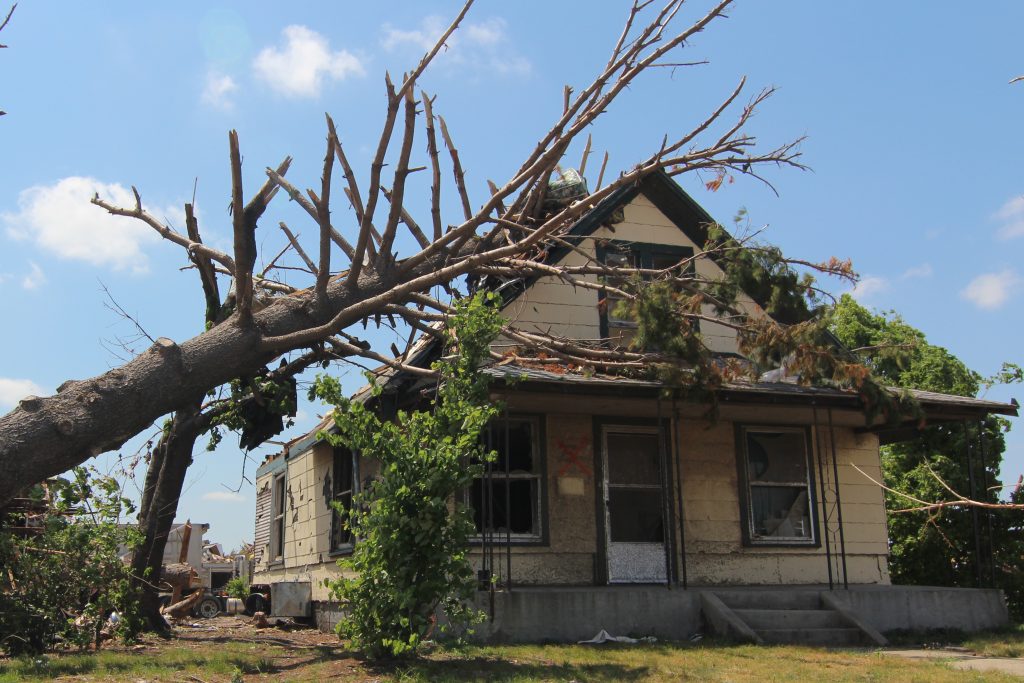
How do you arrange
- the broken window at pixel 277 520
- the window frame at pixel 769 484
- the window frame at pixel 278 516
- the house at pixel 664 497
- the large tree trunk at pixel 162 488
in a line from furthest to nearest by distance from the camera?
the broken window at pixel 277 520 < the window frame at pixel 278 516 < the window frame at pixel 769 484 < the large tree trunk at pixel 162 488 < the house at pixel 664 497

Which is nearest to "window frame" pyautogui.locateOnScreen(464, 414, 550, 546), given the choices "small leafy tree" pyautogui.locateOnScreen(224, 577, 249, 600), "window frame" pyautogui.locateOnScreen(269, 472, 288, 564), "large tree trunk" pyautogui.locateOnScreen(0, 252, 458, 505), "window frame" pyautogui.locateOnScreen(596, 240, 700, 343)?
"window frame" pyautogui.locateOnScreen(596, 240, 700, 343)

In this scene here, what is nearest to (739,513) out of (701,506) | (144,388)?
(701,506)

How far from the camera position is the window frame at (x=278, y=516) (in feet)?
55.5

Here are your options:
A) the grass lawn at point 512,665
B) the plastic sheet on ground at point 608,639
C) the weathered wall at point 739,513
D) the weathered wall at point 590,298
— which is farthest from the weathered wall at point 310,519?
the weathered wall at point 739,513

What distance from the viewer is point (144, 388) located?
8.32 meters

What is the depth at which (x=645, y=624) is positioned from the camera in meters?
10.5

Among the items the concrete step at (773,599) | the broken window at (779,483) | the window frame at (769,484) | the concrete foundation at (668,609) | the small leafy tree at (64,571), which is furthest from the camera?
the broken window at (779,483)

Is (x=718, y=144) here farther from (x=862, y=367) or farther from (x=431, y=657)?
(x=431, y=657)

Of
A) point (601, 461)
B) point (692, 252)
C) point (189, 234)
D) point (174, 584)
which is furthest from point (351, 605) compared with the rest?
point (174, 584)

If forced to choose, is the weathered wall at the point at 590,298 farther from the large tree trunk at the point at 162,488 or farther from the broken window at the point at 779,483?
the large tree trunk at the point at 162,488

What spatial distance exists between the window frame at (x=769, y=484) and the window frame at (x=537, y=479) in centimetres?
276

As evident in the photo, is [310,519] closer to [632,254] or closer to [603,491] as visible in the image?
[603,491]

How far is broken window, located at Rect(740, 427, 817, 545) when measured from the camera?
12812 millimetres

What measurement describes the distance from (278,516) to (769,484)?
907cm
